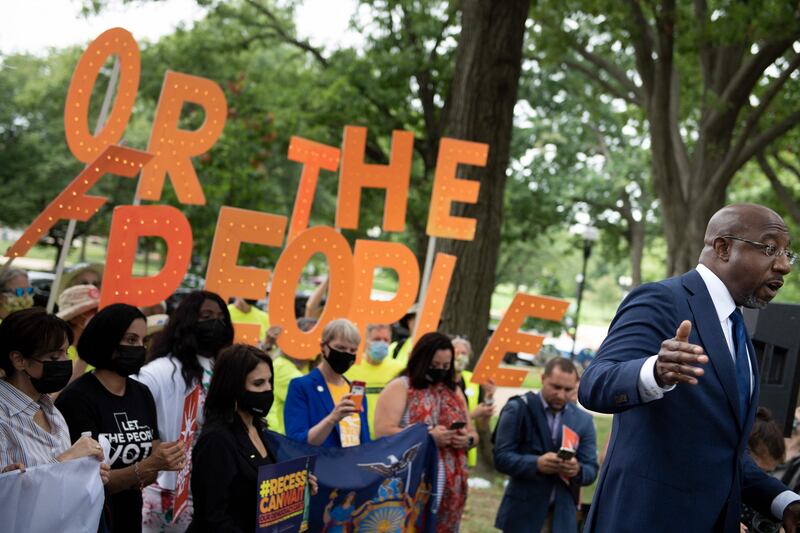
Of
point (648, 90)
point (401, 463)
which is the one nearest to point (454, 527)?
point (401, 463)

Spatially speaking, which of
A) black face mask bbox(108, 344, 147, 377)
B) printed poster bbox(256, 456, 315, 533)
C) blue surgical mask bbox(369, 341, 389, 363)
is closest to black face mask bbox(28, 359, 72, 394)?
black face mask bbox(108, 344, 147, 377)

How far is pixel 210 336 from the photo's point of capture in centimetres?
543

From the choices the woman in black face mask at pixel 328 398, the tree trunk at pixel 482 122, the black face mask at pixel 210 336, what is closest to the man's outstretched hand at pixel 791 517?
the woman in black face mask at pixel 328 398

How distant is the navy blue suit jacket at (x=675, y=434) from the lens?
284 centimetres

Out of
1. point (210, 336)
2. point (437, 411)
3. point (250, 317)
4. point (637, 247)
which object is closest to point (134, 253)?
point (210, 336)

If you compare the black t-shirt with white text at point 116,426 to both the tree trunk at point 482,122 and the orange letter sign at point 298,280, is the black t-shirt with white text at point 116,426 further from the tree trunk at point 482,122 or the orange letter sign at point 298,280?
the tree trunk at point 482,122

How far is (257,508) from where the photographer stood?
4168 millimetres

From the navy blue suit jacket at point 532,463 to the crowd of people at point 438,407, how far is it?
0.04 ft

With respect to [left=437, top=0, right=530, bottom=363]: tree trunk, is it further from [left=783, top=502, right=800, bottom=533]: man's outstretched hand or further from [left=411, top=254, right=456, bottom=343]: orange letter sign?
[left=783, top=502, right=800, bottom=533]: man's outstretched hand

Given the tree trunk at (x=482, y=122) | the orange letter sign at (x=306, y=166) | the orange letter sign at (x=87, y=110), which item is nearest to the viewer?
the orange letter sign at (x=87, y=110)

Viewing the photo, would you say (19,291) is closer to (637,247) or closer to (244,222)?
(244,222)

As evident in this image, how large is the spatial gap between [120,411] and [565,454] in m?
2.76

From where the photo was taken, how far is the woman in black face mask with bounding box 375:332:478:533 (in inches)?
235

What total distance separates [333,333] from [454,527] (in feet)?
5.25
